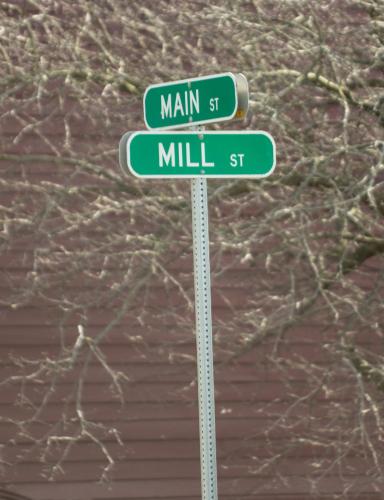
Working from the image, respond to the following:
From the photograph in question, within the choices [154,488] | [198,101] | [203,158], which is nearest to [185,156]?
[203,158]

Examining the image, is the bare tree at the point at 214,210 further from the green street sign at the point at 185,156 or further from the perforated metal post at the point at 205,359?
the perforated metal post at the point at 205,359

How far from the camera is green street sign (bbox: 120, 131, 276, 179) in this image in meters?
5.29

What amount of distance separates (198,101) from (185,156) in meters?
0.26

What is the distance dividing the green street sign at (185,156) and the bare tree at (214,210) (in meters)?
2.01

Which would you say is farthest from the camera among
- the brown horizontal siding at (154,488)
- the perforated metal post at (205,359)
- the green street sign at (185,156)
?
the brown horizontal siding at (154,488)

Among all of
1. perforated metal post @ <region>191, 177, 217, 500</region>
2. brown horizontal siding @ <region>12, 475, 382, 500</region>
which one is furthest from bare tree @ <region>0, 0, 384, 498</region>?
perforated metal post @ <region>191, 177, 217, 500</region>

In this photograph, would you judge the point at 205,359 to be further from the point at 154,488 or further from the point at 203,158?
the point at 154,488

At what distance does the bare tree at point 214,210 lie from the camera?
7898mm

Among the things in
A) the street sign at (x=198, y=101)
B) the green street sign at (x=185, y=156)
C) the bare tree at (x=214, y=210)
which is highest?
the bare tree at (x=214, y=210)

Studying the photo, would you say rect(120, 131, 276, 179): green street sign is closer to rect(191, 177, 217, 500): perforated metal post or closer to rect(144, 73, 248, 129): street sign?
rect(144, 73, 248, 129): street sign

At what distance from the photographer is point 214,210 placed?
340 inches

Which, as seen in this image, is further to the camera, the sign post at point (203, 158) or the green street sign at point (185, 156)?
the green street sign at point (185, 156)

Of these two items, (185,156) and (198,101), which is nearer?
(185,156)

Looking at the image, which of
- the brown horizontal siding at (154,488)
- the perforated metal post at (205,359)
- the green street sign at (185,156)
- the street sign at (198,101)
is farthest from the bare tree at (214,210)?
the perforated metal post at (205,359)
